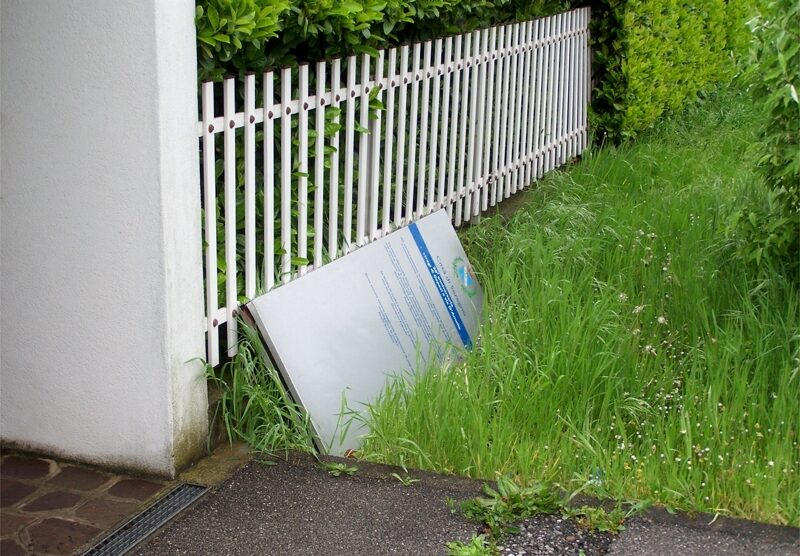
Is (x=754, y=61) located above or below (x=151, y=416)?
above

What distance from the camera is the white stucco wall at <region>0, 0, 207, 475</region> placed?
4.04 meters

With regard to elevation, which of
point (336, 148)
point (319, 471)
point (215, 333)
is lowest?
point (319, 471)

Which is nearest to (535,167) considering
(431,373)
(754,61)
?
(754,61)

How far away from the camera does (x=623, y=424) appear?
4457 mm

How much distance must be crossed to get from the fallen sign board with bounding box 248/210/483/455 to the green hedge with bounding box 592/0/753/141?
3.38 m

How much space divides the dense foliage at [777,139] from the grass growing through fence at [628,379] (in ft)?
0.58

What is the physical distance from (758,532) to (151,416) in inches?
89.9

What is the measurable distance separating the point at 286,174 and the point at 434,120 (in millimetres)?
1650

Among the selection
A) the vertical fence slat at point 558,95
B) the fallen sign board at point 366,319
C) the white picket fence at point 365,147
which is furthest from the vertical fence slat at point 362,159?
the vertical fence slat at point 558,95

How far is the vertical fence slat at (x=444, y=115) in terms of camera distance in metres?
6.34

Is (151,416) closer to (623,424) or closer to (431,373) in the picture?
(431,373)

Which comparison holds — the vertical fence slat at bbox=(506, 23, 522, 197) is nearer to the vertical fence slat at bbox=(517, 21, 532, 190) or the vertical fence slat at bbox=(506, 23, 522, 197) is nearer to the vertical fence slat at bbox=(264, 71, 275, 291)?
the vertical fence slat at bbox=(517, 21, 532, 190)

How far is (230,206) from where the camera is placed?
4504 millimetres

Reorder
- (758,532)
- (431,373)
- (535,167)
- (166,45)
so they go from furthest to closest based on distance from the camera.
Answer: (535,167) → (431,373) → (166,45) → (758,532)
